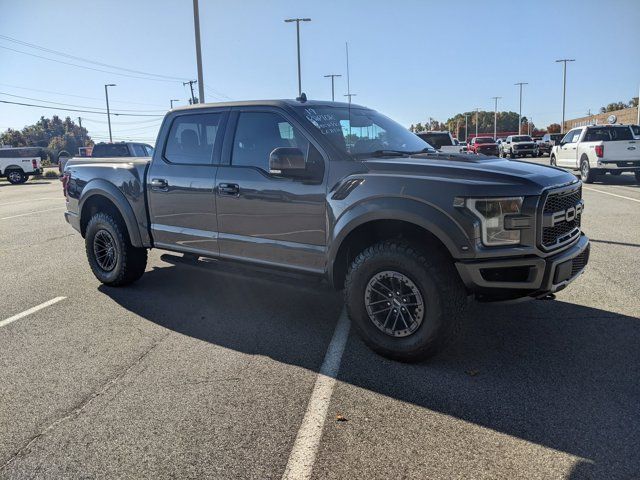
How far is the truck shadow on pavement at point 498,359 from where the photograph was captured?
2.91 m

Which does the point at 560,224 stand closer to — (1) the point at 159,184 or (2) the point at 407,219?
(2) the point at 407,219

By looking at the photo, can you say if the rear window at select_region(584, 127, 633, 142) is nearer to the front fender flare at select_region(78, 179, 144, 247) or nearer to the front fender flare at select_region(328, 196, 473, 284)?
the front fender flare at select_region(328, 196, 473, 284)

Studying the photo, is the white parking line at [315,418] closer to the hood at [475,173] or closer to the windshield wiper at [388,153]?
the hood at [475,173]

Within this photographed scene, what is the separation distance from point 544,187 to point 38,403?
11.9 ft

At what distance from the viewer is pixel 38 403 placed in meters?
3.35

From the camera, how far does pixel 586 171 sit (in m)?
17.4

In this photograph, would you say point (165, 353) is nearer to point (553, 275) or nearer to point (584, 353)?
point (553, 275)

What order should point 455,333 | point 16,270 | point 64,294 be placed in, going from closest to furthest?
point 455,333, point 64,294, point 16,270

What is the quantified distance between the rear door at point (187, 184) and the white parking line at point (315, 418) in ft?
5.36

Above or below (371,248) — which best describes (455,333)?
below

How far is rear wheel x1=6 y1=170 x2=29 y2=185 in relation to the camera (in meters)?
29.3

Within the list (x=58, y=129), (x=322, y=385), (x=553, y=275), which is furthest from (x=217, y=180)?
(x=58, y=129)

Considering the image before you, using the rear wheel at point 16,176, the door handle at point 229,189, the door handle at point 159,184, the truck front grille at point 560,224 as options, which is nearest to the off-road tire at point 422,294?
the truck front grille at point 560,224

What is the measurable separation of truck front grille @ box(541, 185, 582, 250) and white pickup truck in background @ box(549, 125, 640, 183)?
46.6ft
